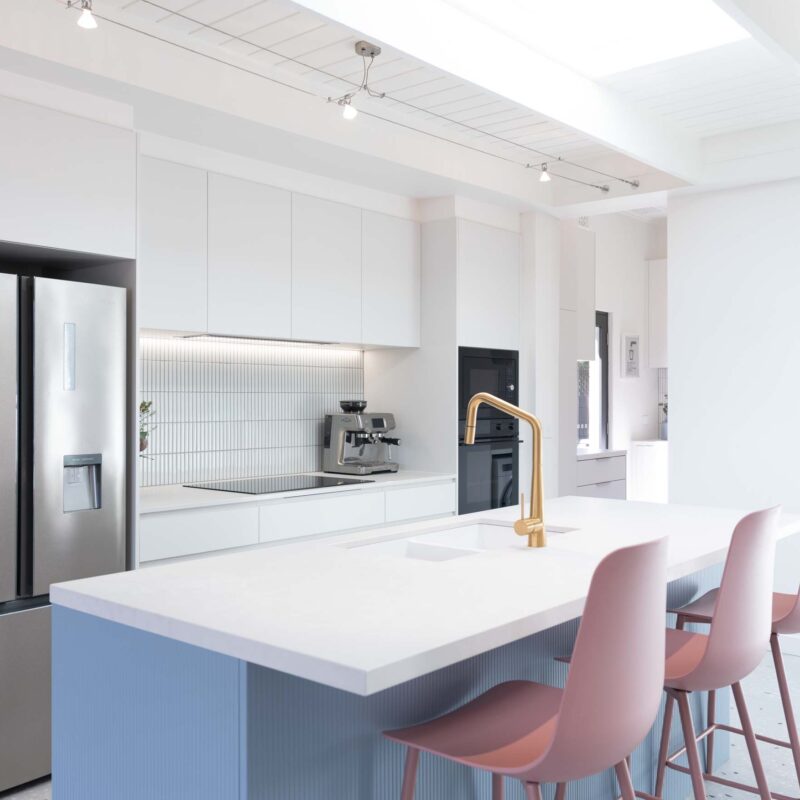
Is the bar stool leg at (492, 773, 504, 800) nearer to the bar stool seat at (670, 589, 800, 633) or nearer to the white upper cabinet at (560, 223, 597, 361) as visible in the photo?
the bar stool seat at (670, 589, 800, 633)

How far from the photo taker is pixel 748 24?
2.61 metres

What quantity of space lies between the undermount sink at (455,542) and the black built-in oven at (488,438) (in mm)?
2068

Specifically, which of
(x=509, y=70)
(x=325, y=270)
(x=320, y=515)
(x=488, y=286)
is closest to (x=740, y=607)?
(x=509, y=70)

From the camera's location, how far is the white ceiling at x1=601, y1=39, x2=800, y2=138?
3.42 meters

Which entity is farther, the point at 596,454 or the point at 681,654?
the point at 596,454

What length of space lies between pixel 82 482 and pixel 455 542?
1342mm

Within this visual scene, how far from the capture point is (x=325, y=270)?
4.36 m

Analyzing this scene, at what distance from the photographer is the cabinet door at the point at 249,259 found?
3.87 m

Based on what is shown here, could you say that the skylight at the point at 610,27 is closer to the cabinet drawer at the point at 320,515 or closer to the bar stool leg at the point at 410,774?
the cabinet drawer at the point at 320,515

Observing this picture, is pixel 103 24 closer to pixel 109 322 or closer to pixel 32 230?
pixel 32 230

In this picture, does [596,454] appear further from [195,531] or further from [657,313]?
[195,531]

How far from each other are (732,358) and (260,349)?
254 centimetres

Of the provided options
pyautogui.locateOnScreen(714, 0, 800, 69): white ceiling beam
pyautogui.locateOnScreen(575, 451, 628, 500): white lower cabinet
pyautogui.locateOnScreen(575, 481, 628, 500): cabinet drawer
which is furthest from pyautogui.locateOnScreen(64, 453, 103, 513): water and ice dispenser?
pyautogui.locateOnScreen(575, 481, 628, 500): cabinet drawer

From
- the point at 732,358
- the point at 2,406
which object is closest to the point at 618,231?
the point at 732,358
